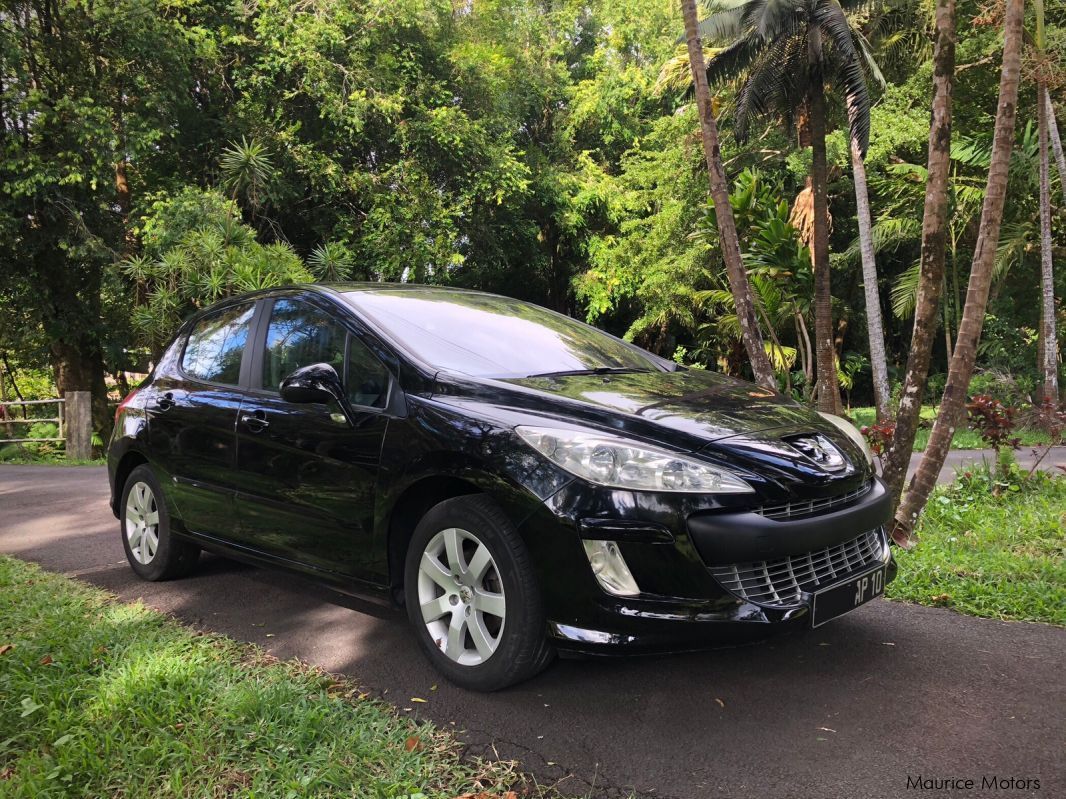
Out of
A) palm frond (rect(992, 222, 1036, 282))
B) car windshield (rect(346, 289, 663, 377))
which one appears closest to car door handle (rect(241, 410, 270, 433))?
car windshield (rect(346, 289, 663, 377))

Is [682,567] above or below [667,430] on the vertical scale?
below

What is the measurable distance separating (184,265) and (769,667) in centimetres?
1195

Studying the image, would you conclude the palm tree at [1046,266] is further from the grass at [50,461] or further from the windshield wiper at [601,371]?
the grass at [50,461]

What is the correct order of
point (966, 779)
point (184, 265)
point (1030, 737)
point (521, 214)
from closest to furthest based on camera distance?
point (966, 779) → point (1030, 737) → point (184, 265) → point (521, 214)

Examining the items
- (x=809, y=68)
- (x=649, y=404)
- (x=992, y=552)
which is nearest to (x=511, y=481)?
(x=649, y=404)

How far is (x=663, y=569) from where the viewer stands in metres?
2.58

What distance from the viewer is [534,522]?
2.69m

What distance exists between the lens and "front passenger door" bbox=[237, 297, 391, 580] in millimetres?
3238

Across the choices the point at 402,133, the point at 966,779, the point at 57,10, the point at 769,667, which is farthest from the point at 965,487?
the point at 57,10

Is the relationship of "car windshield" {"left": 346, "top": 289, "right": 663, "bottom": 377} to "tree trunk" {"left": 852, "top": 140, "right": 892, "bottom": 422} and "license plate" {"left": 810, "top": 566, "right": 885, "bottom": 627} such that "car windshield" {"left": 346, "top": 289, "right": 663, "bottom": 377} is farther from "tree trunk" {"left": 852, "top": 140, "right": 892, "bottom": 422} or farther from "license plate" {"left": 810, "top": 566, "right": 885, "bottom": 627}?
"tree trunk" {"left": 852, "top": 140, "right": 892, "bottom": 422}

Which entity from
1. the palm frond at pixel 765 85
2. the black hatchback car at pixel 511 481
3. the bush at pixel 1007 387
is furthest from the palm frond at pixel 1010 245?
the black hatchback car at pixel 511 481

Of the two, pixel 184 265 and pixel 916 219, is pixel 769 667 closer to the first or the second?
pixel 184 265

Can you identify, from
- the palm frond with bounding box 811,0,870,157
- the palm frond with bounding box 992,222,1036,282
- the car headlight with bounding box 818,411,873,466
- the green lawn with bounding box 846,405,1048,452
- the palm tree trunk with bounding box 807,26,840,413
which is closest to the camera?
the car headlight with bounding box 818,411,873,466

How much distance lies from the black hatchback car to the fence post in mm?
11159
